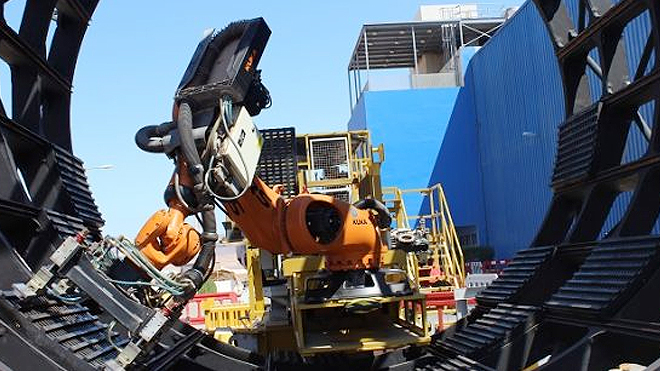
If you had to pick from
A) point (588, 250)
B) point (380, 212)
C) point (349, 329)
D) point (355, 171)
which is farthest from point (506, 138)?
point (588, 250)

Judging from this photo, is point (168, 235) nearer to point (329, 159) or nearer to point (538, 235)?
point (538, 235)

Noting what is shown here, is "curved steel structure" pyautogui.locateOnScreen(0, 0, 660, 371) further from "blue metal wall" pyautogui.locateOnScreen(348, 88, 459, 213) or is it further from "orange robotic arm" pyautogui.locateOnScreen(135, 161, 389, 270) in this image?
"blue metal wall" pyautogui.locateOnScreen(348, 88, 459, 213)

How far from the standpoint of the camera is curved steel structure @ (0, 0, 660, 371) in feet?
13.9

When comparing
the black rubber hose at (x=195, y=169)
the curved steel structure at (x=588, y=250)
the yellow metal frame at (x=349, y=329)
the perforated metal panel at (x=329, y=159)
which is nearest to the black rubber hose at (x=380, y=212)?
the yellow metal frame at (x=349, y=329)

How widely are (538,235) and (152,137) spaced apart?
3405 mm

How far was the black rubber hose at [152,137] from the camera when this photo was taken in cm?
567

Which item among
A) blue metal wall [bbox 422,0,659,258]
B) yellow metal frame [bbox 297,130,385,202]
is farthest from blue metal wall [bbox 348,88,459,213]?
yellow metal frame [bbox 297,130,385,202]

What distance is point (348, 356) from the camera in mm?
7594

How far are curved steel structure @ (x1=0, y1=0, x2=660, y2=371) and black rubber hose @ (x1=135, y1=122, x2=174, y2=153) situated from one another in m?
0.70

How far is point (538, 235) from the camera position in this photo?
6590mm

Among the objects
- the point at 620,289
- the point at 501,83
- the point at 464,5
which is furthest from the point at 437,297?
the point at 464,5

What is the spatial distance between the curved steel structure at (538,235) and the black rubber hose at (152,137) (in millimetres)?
695

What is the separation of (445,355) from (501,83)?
3067 cm

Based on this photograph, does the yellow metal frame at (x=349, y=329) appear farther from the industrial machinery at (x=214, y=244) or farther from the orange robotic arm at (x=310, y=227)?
the orange robotic arm at (x=310, y=227)
